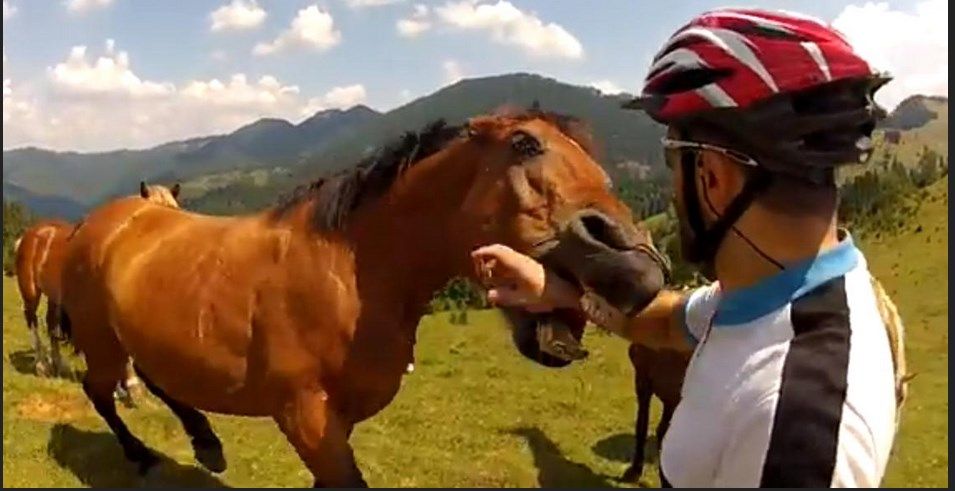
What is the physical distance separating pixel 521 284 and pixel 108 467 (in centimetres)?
508

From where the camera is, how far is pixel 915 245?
20.0 metres

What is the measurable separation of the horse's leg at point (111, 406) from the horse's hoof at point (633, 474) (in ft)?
13.6

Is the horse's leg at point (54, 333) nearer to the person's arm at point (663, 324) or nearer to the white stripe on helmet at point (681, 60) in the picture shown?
the person's arm at point (663, 324)

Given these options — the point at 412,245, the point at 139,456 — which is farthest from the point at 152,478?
the point at 412,245

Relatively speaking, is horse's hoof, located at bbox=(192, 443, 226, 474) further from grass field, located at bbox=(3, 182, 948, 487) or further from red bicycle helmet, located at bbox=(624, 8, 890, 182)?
red bicycle helmet, located at bbox=(624, 8, 890, 182)

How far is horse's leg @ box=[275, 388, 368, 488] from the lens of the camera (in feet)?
13.3

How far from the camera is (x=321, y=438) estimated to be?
4035 millimetres

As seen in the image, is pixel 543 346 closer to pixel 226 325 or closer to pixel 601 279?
pixel 601 279

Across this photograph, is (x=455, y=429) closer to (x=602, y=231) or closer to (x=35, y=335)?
(x=35, y=335)

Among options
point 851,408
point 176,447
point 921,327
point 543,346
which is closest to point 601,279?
point 543,346

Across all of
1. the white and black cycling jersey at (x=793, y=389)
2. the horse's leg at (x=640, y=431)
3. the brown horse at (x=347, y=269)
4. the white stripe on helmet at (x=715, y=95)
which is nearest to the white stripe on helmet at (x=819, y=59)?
the white stripe on helmet at (x=715, y=95)

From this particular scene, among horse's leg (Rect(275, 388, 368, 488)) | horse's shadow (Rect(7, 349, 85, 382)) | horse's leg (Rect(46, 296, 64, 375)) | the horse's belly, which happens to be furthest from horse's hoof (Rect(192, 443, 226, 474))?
horse's shadow (Rect(7, 349, 85, 382))

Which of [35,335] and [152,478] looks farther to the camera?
[35,335]

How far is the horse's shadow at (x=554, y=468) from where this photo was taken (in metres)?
8.21
